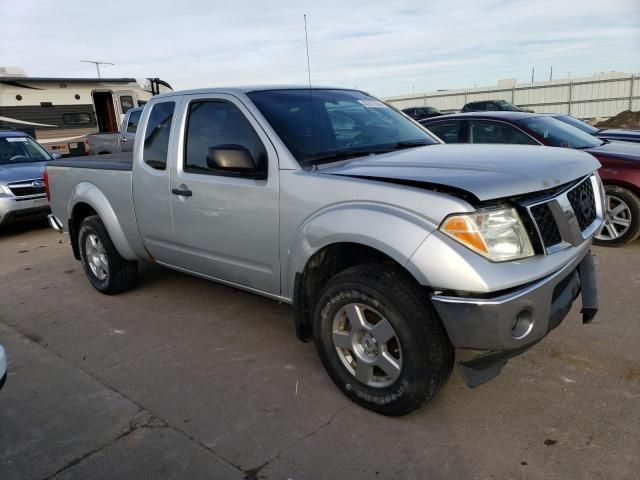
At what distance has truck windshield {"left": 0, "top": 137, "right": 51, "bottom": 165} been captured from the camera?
30.4 ft

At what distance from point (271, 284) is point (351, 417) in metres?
0.99

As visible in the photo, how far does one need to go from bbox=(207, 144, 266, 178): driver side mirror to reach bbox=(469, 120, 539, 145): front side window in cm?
420

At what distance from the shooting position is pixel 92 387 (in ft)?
11.2

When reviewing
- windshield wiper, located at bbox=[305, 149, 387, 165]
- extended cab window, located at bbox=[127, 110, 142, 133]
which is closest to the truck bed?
windshield wiper, located at bbox=[305, 149, 387, 165]

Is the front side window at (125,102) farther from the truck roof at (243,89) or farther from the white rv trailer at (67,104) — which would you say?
the truck roof at (243,89)

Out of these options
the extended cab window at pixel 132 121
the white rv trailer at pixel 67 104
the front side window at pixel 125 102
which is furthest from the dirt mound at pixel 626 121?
the extended cab window at pixel 132 121

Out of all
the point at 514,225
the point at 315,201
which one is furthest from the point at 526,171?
the point at 315,201

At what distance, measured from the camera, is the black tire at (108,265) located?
488cm

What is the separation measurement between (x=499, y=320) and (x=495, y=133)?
4747mm

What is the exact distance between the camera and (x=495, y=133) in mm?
6598

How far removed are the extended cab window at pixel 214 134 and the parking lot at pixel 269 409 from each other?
1.33 m

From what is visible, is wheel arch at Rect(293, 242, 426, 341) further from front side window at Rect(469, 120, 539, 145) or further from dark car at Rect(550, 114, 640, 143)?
dark car at Rect(550, 114, 640, 143)

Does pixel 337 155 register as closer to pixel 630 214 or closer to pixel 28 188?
pixel 630 214

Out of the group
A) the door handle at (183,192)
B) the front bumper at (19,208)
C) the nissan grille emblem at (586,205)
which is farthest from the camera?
the front bumper at (19,208)
